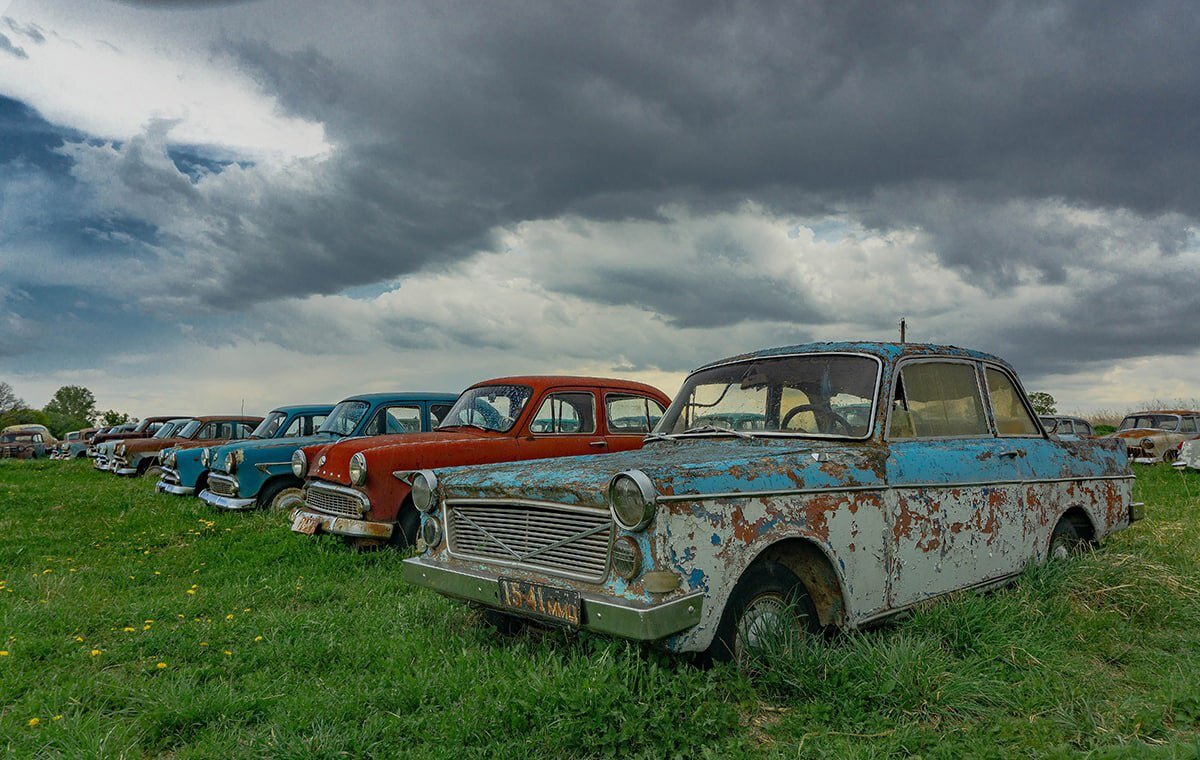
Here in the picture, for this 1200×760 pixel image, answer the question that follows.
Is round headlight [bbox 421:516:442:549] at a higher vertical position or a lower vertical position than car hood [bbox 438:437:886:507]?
lower

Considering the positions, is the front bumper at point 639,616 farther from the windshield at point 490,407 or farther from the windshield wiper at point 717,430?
the windshield at point 490,407

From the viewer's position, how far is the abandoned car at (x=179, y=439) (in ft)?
53.4

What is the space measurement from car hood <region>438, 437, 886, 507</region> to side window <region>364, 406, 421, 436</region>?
Result: 523cm

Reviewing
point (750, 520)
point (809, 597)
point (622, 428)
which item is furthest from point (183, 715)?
point (622, 428)

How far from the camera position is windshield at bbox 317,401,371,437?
9805 mm

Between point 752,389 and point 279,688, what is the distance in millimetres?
3071

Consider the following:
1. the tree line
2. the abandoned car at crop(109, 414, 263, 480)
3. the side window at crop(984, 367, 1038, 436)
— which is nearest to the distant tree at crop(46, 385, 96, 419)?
the tree line

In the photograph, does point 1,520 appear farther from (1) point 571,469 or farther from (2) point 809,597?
(2) point 809,597

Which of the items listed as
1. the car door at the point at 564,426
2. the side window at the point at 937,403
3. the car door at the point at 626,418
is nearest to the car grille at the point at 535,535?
the side window at the point at 937,403

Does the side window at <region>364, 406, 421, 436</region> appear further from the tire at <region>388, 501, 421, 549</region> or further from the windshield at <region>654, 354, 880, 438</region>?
the windshield at <region>654, 354, 880, 438</region>

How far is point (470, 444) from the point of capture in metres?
7.54

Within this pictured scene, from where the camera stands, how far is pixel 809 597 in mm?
3916

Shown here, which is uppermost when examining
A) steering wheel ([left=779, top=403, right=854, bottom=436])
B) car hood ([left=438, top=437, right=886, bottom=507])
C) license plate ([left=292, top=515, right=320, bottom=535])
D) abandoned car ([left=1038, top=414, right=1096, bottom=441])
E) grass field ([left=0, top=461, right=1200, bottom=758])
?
abandoned car ([left=1038, top=414, right=1096, bottom=441])

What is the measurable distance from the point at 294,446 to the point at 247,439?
2.03 metres
